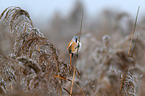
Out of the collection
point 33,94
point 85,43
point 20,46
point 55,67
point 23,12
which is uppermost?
point 23,12

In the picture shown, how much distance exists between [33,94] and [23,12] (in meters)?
0.53

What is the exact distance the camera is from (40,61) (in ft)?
3.71

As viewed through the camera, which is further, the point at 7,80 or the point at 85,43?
the point at 85,43

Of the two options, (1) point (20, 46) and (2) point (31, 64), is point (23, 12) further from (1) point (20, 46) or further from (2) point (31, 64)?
(2) point (31, 64)

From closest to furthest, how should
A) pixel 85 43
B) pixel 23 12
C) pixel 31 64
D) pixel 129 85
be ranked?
pixel 31 64
pixel 23 12
pixel 129 85
pixel 85 43

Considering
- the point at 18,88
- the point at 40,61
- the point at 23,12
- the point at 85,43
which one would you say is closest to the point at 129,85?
the point at 40,61

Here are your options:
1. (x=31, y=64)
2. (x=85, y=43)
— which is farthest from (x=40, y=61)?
(x=85, y=43)

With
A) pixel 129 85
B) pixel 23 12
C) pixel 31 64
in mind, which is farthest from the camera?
pixel 129 85

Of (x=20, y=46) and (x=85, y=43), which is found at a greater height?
(x=20, y=46)

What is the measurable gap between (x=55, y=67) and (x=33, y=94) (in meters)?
0.21

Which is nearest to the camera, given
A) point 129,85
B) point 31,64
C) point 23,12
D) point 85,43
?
point 31,64

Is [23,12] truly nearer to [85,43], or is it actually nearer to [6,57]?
[6,57]

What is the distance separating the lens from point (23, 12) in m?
1.15

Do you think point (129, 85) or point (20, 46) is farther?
point (129, 85)
